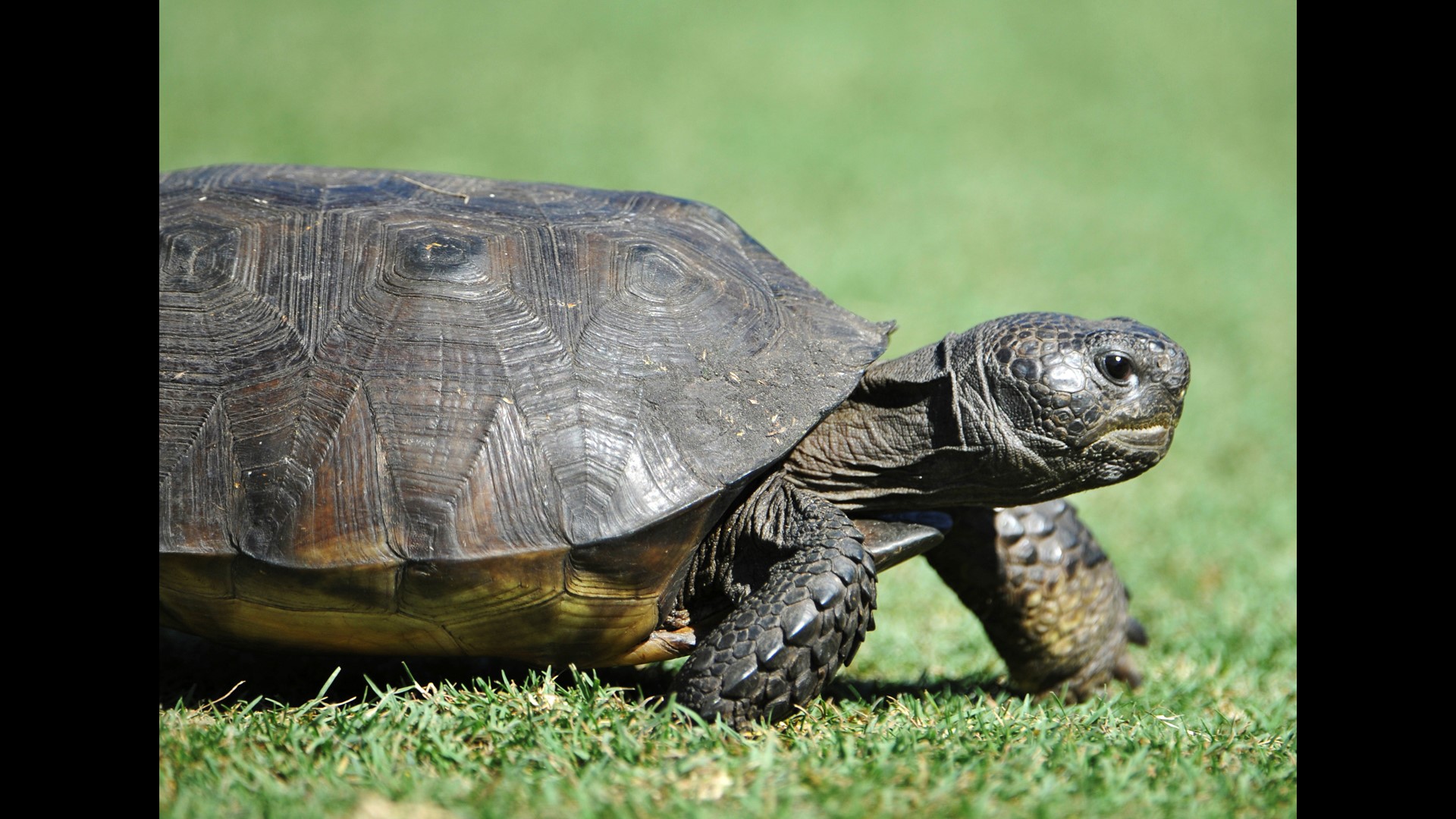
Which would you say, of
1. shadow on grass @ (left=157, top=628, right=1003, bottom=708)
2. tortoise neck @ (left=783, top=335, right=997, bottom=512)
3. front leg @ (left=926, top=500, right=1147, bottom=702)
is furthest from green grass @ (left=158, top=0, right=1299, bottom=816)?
tortoise neck @ (left=783, top=335, right=997, bottom=512)

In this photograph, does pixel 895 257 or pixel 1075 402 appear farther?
pixel 895 257

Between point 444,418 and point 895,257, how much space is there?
10.1 metres

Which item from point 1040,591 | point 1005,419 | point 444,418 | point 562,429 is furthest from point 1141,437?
point 444,418

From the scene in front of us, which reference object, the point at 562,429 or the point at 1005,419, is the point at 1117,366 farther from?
the point at 562,429

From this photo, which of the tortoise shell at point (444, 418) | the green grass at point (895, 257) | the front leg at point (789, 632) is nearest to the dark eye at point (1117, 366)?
the tortoise shell at point (444, 418)

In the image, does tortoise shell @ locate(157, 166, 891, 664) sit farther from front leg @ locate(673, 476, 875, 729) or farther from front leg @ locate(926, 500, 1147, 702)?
front leg @ locate(926, 500, 1147, 702)

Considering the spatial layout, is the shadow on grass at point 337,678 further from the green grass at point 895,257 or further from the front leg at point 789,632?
the front leg at point 789,632

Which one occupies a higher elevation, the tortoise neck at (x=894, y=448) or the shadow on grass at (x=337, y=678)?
the tortoise neck at (x=894, y=448)

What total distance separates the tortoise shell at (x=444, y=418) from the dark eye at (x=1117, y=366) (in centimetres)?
76

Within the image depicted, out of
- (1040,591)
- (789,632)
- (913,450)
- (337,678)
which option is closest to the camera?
(789,632)

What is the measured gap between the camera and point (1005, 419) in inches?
140

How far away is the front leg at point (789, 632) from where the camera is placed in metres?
3.13

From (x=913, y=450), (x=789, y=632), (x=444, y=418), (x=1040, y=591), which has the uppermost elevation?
(x=444, y=418)
